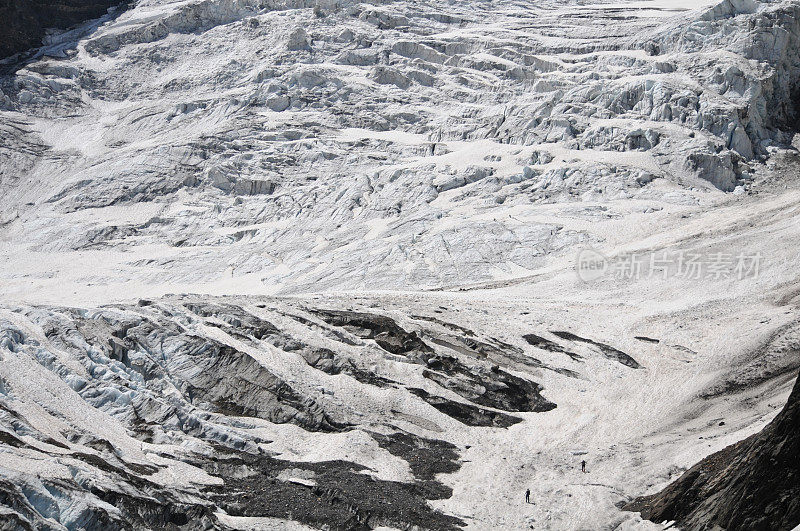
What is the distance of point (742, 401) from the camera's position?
1492 inches

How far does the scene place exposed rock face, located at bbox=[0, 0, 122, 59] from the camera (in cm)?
13125

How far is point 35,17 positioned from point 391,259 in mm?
102150

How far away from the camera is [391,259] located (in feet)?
242

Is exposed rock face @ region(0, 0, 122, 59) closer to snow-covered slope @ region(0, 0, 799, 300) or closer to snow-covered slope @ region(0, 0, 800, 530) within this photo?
snow-covered slope @ region(0, 0, 799, 300)

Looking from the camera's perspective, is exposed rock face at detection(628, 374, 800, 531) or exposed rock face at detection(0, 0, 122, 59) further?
exposed rock face at detection(0, 0, 122, 59)

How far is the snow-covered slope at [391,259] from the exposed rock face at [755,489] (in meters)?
3.69

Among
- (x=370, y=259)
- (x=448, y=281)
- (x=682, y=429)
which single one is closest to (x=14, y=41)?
(x=370, y=259)

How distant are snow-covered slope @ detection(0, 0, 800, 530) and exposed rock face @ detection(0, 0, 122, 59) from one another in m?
8.49
